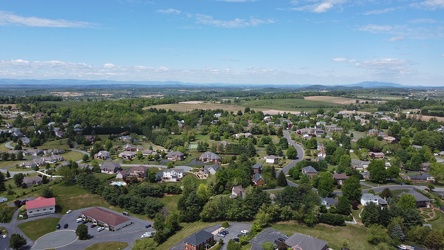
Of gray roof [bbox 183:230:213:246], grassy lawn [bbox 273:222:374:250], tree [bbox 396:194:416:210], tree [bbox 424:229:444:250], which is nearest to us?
tree [bbox 424:229:444:250]

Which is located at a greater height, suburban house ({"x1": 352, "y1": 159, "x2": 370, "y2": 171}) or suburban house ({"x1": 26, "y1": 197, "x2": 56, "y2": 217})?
suburban house ({"x1": 352, "y1": 159, "x2": 370, "y2": 171})

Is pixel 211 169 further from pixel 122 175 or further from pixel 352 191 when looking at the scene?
pixel 352 191

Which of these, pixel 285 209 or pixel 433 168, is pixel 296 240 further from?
pixel 433 168

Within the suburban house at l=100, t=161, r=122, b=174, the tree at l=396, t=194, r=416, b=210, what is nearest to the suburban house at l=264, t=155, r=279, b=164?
the tree at l=396, t=194, r=416, b=210

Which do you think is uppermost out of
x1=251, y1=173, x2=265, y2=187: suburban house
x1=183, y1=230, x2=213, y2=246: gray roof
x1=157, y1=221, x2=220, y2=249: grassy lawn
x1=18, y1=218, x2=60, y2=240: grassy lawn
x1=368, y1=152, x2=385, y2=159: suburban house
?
x1=368, y1=152, x2=385, y2=159: suburban house

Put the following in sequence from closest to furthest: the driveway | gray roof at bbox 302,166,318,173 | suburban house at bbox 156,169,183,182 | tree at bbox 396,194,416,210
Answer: the driveway
tree at bbox 396,194,416,210
suburban house at bbox 156,169,183,182
gray roof at bbox 302,166,318,173

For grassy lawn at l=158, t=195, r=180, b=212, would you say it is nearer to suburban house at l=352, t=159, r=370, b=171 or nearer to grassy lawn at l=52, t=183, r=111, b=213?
grassy lawn at l=52, t=183, r=111, b=213

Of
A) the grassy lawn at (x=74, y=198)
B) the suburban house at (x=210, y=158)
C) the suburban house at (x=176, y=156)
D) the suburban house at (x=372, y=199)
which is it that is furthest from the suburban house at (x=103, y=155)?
the suburban house at (x=372, y=199)
